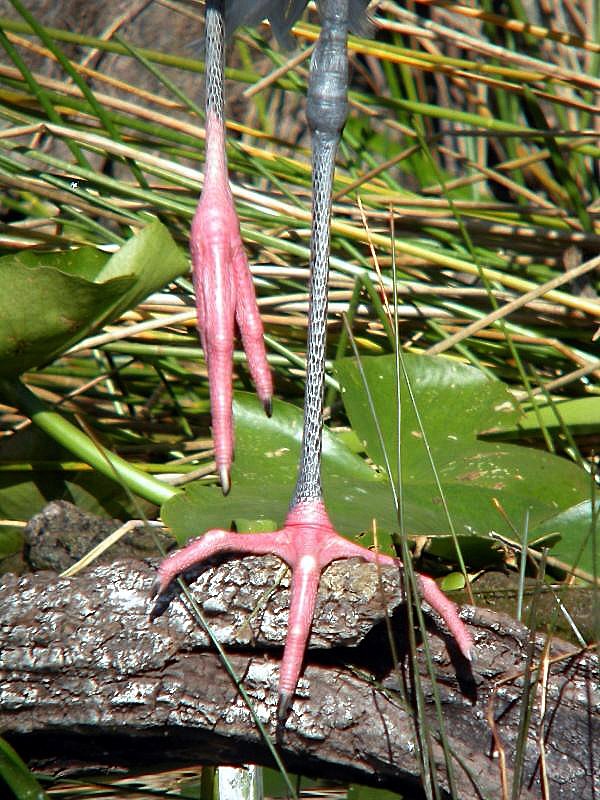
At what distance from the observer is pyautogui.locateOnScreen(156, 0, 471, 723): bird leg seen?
0.98m

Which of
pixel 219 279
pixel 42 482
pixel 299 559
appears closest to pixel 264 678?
pixel 299 559

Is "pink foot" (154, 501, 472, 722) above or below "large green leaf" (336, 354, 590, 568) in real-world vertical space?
below

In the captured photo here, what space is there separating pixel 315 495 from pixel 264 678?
8.5 inches

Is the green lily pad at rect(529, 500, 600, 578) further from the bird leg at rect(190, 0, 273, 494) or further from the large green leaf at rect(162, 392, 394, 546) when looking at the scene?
the bird leg at rect(190, 0, 273, 494)

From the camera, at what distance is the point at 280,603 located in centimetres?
102

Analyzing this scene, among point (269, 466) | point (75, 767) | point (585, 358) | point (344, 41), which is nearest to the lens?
point (75, 767)

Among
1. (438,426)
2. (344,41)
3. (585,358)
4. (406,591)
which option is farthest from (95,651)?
(585,358)

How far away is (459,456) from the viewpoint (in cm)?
135

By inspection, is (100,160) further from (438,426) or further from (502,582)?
(502,582)

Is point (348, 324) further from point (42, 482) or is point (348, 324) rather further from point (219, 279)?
point (42, 482)

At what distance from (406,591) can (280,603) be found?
15 centimetres

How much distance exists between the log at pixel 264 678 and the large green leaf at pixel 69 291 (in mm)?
338

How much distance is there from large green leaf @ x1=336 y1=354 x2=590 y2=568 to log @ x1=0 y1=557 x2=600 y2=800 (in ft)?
0.48

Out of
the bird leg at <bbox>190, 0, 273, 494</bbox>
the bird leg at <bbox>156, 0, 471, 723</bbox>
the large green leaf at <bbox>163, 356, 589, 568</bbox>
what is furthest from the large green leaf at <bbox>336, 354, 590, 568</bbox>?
the bird leg at <bbox>190, 0, 273, 494</bbox>
